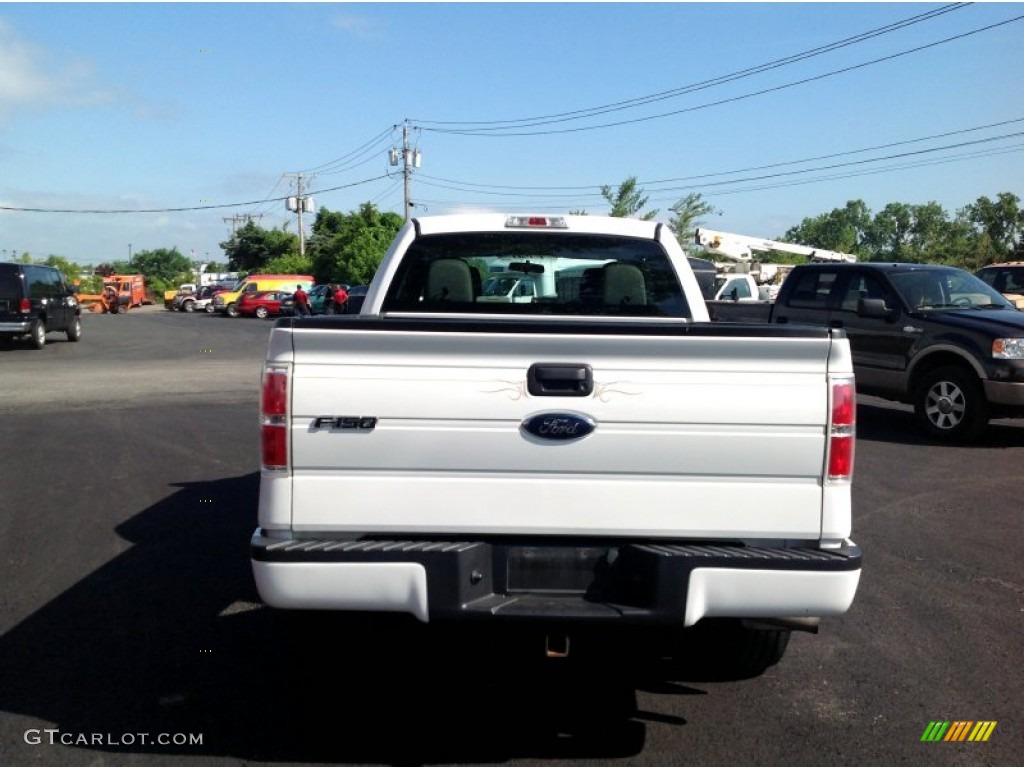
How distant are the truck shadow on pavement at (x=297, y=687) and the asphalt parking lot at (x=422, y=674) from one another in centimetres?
1

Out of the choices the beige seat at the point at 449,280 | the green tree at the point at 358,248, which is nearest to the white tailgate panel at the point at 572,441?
the beige seat at the point at 449,280

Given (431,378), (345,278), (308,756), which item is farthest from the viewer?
(345,278)

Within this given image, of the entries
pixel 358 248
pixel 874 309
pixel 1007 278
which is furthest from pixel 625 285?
pixel 358 248

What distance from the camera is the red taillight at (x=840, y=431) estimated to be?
11.5 ft

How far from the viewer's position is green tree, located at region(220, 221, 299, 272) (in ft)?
315

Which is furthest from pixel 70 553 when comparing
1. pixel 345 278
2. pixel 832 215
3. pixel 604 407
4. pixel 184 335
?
pixel 832 215

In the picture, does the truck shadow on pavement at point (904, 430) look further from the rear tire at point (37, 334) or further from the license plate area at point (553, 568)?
the rear tire at point (37, 334)

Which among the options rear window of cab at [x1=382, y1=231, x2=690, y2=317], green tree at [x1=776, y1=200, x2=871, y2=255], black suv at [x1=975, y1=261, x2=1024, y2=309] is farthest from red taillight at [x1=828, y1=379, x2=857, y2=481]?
green tree at [x1=776, y1=200, x2=871, y2=255]

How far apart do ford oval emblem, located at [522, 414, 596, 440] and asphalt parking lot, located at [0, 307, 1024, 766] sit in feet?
3.29

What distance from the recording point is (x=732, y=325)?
3.72 metres

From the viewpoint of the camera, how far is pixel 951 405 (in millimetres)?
10617

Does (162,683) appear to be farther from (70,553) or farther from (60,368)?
(60,368)

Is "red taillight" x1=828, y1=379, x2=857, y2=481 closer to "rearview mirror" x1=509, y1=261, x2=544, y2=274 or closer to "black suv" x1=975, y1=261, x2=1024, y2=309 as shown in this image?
"rearview mirror" x1=509, y1=261, x2=544, y2=274

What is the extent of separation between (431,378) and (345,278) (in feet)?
174
